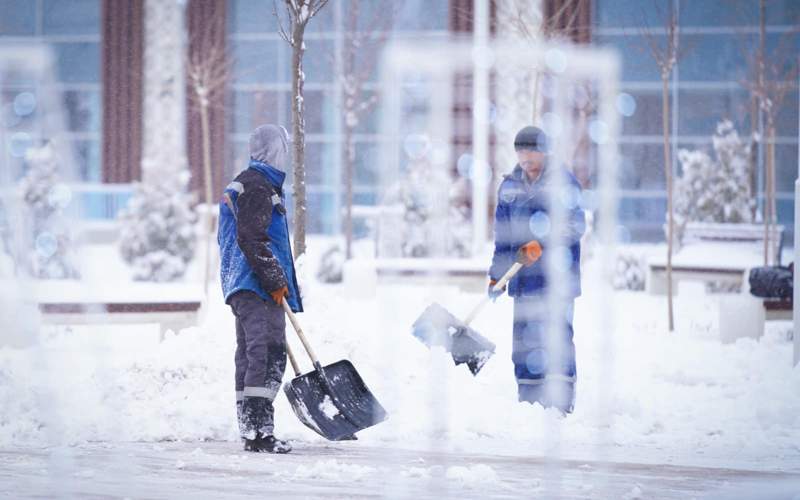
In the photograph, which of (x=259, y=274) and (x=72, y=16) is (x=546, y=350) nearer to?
(x=259, y=274)

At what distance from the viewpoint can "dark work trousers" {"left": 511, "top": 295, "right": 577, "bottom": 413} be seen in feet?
19.6

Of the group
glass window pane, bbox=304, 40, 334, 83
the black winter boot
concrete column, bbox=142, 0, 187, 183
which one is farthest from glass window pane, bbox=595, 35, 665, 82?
the black winter boot

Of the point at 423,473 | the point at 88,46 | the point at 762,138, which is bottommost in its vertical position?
the point at 423,473

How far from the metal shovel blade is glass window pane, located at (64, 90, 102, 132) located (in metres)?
12.5

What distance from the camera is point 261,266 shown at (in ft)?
16.7

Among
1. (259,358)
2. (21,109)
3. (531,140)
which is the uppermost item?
(21,109)

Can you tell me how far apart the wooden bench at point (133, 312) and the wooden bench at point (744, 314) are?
4.22 meters

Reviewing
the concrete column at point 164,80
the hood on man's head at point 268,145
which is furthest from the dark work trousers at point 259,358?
the concrete column at point 164,80

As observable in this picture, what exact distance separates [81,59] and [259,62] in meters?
3.02

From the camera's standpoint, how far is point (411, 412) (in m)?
5.98

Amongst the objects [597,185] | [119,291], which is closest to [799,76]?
[597,185]

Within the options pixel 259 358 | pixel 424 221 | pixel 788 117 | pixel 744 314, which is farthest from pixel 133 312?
pixel 788 117

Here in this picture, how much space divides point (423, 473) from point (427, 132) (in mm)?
12104

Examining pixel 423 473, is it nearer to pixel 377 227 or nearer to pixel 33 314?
pixel 33 314
